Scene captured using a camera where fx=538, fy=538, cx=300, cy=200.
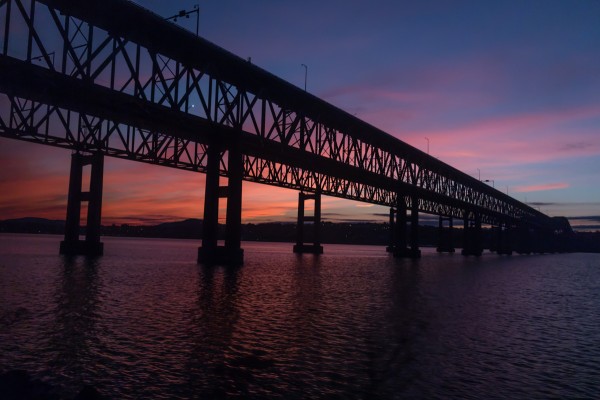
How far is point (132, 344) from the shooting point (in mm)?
14820

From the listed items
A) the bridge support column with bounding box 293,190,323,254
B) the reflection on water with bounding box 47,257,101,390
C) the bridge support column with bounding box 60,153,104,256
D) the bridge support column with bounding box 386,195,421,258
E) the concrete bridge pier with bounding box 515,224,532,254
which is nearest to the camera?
the reflection on water with bounding box 47,257,101,390

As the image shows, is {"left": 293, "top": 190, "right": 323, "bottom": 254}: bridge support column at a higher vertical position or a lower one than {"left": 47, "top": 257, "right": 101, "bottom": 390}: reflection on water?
higher

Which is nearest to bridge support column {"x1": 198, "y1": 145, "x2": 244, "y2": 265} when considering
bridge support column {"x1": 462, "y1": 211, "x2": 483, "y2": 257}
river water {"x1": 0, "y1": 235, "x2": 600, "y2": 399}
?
river water {"x1": 0, "y1": 235, "x2": 600, "y2": 399}

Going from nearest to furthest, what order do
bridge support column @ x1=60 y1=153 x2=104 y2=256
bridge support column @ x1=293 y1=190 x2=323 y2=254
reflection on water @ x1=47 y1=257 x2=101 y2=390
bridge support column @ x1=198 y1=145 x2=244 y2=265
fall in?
reflection on water @ x1=47 y1=257 x2=101 y2=390 → bridge support column @ x1=198 y1=145 x2=244 y2=265 → bridge support column @ x1=60 y1=153 x2=104 y2=256 → bridge support column @ x1=293 y1=190 x2=323 y2=254

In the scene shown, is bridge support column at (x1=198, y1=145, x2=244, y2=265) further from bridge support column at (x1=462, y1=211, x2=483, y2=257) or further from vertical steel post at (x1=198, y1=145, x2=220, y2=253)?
bridge support column at (x1=462, y1=211, x2=483, y2=257)

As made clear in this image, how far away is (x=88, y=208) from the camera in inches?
2500

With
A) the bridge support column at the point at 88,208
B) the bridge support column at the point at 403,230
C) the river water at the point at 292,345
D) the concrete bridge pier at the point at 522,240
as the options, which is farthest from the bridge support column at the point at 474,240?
the river water at the point at 292,345

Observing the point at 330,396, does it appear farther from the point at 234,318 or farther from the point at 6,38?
the point at 6,38

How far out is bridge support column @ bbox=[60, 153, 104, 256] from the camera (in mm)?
62753

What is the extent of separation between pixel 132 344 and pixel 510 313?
17.8 meters

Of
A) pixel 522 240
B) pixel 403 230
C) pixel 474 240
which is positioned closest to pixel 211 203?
pixel 403 230

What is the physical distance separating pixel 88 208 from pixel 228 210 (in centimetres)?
2365

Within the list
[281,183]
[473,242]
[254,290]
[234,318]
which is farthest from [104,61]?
[473,242]

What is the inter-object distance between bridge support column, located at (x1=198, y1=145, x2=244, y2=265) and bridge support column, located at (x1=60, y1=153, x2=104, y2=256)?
19.5 meters
